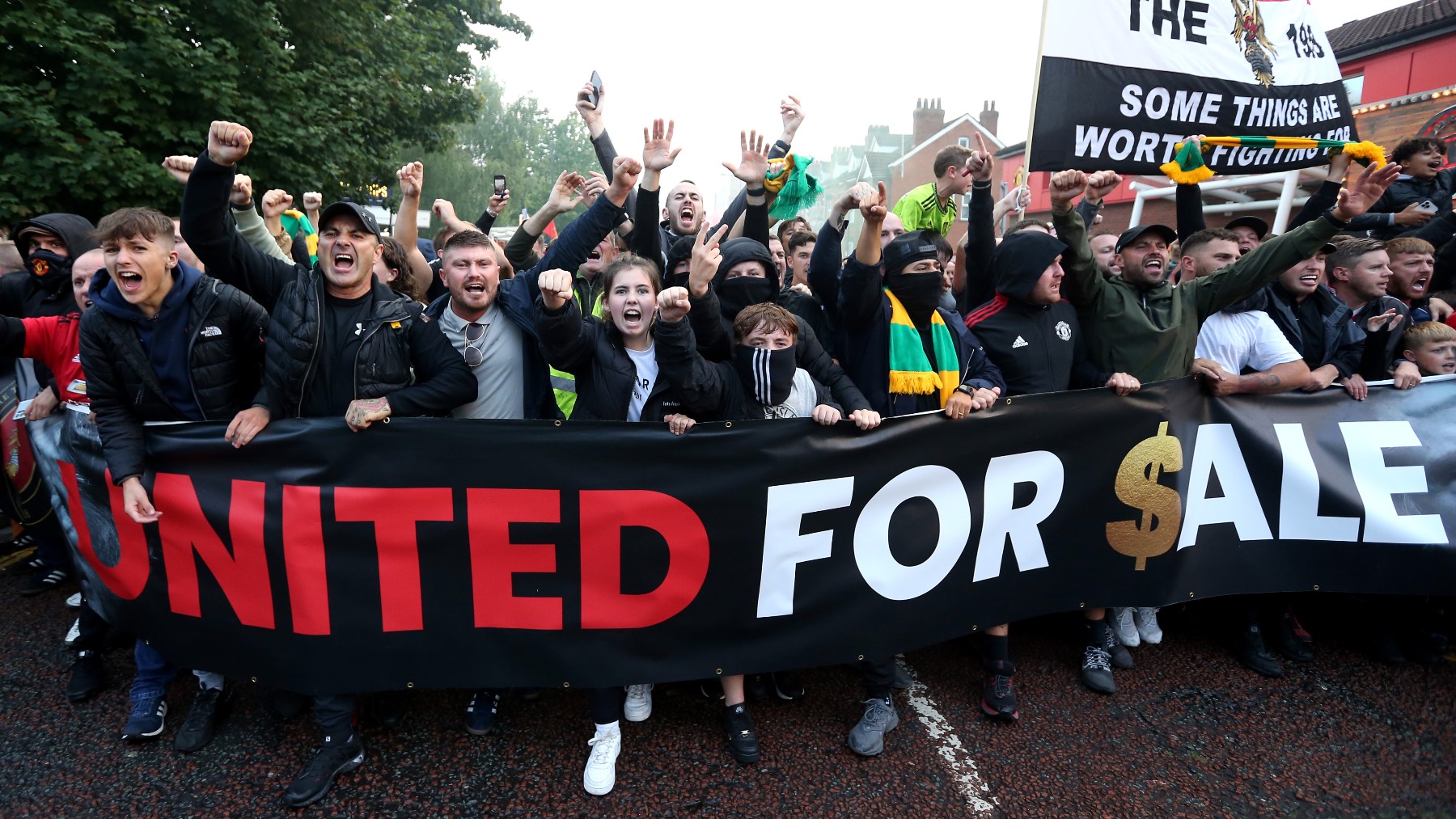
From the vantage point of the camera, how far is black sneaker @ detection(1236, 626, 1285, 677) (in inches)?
149

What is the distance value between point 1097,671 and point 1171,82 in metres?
4.02

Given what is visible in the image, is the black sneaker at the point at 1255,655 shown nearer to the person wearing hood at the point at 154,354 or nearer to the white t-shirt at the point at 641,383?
the white t-shirt at the point at 641,383

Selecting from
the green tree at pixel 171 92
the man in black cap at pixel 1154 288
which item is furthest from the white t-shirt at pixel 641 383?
Answer: the green tree at pixel 171 92

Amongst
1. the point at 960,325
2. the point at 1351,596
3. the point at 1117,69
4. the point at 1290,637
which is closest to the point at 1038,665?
the point at 1290,637

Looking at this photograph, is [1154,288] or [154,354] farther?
[1154,288]

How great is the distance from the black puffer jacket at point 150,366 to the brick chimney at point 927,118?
5803 cm

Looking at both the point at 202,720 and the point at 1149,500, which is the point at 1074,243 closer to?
the point at 1149,500

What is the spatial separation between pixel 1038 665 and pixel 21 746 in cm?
449

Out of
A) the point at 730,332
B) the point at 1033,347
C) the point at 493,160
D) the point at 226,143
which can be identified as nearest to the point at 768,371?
the point at 730,332

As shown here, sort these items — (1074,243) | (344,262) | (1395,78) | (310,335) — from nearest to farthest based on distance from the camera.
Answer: (310,335) < (344,262) < (1074,243) < (1395,78)

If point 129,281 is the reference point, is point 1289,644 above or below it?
below

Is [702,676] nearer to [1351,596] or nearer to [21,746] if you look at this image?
[21,746]

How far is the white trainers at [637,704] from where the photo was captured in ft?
10.8

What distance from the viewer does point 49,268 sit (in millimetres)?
3922
